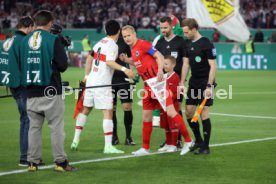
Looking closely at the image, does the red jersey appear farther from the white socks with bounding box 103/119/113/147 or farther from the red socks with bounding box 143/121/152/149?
the white socks with bounding box 103/119/113/147

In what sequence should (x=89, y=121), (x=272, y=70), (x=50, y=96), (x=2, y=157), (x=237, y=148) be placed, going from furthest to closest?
(x=272, y=70) → (x=89, y=121) → (x=237, y=148) → (x=2, y=157) → (x=50, y=96)

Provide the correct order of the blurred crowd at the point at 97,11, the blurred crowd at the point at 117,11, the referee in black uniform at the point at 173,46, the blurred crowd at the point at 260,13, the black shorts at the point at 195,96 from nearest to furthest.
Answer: the black shorts at the point at 195,96
the referee in black uniform at the point at 173,46
the blurred crowd at the point at 260,13
the blurred crowd at the point at 117,11
the blurred crowd at the point at 97,11

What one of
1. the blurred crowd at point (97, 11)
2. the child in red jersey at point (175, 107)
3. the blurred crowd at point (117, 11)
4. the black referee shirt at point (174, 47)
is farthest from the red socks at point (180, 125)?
the blurred crowd at point (97, 11)

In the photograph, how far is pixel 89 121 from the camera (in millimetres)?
17516

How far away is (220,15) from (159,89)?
25.4 metres

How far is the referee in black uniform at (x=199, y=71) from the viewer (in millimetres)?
12328

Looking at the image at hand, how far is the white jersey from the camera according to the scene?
498 inches

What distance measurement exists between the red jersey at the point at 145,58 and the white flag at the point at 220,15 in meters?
23.4

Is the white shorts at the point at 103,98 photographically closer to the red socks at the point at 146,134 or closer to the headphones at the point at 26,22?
the red socks at the point at 146,134

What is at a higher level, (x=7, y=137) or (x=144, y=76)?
(x=144, y=76)

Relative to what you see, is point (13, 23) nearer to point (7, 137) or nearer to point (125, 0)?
point (125, 0)

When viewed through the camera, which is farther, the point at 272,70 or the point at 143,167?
the point at 272,70

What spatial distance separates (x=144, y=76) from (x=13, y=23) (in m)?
40.7

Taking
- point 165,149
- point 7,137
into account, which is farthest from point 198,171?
point 7,137
